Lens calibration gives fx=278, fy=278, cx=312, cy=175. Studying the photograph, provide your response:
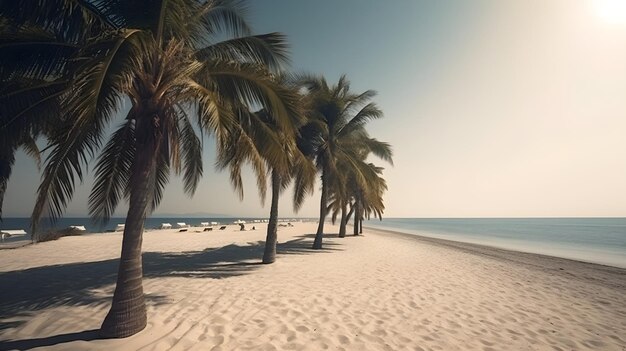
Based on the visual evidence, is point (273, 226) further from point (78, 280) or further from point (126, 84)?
point (126, 84)

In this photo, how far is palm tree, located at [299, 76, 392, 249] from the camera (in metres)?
13.5

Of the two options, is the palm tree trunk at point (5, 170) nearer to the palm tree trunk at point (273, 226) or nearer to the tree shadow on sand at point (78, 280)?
the tree shadow on sand at point (78, 280)

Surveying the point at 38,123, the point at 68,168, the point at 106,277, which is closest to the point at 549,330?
the point at 68,168

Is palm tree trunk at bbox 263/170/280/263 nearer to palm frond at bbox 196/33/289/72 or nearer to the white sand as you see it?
the white sand

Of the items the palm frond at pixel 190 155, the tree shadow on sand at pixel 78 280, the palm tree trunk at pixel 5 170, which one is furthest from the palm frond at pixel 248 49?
the palm tree trunk at pixel 5 170

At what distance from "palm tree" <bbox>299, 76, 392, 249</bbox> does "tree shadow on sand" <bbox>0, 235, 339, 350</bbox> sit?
5.64m

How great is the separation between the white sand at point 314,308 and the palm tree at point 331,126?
18.1ft

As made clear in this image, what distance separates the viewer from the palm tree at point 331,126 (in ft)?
44.4

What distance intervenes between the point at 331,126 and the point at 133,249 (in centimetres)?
1174

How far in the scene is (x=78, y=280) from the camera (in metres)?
7.96

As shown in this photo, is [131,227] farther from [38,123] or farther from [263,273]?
[263,273]

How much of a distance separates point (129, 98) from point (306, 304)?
526 centimetres

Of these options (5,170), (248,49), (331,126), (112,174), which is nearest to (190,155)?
(112,174)

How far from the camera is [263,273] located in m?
9.10
